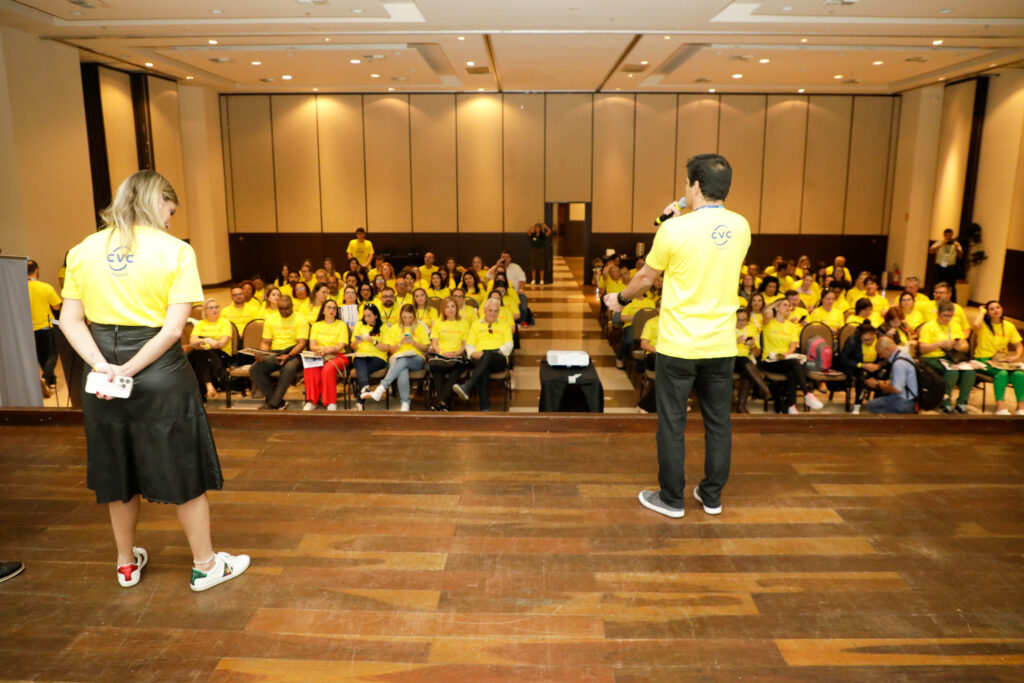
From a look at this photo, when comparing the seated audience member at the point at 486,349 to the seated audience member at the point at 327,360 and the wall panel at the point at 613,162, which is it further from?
the wall panel at the point at 613,162

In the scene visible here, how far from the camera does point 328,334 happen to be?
6867mm

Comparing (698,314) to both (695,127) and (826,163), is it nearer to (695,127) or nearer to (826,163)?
(695,127)

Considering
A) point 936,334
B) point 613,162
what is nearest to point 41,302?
point 936,334

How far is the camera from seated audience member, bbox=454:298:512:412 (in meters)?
6.52

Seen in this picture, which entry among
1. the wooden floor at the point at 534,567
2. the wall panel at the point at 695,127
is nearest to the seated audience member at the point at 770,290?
the wooden floor at the point at 534,567

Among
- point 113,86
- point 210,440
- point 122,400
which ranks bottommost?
point 210,440

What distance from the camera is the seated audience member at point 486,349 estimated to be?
6.52m

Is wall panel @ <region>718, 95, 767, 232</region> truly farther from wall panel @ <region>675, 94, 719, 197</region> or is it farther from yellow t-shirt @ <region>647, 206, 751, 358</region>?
yellow t-shirt @ <region>647, 206, 751, 358</region>

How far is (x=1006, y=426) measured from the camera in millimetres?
4059

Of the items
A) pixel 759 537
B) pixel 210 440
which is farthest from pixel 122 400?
pixel 759 537

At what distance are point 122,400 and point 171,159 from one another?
1351 cm

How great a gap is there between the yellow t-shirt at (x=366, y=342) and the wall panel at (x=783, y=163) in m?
12.1

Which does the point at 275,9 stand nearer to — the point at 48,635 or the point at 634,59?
the point at 634,59

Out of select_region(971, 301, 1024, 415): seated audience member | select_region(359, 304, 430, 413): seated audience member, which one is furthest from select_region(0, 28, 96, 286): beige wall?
select_region(971, 301, 1024, 415): seated audience member
